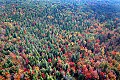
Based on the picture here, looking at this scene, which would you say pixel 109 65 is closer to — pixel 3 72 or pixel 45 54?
pixel 45 54

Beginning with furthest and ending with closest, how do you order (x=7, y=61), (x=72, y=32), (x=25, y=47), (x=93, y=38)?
(x=72, y=32), (x=93, y=38), (x=25, y=47), (x=7, y=61)

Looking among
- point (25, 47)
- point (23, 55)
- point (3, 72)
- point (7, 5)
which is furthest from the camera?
point (7, 5)

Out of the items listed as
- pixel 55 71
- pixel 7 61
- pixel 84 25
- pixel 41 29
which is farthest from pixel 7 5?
pixel 55 71

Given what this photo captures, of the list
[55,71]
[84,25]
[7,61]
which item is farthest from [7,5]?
[55,71]

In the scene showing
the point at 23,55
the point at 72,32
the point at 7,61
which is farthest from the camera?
the point at 72,32

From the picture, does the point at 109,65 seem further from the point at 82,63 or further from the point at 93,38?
the point at 93,38

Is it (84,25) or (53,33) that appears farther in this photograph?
(84,25)
